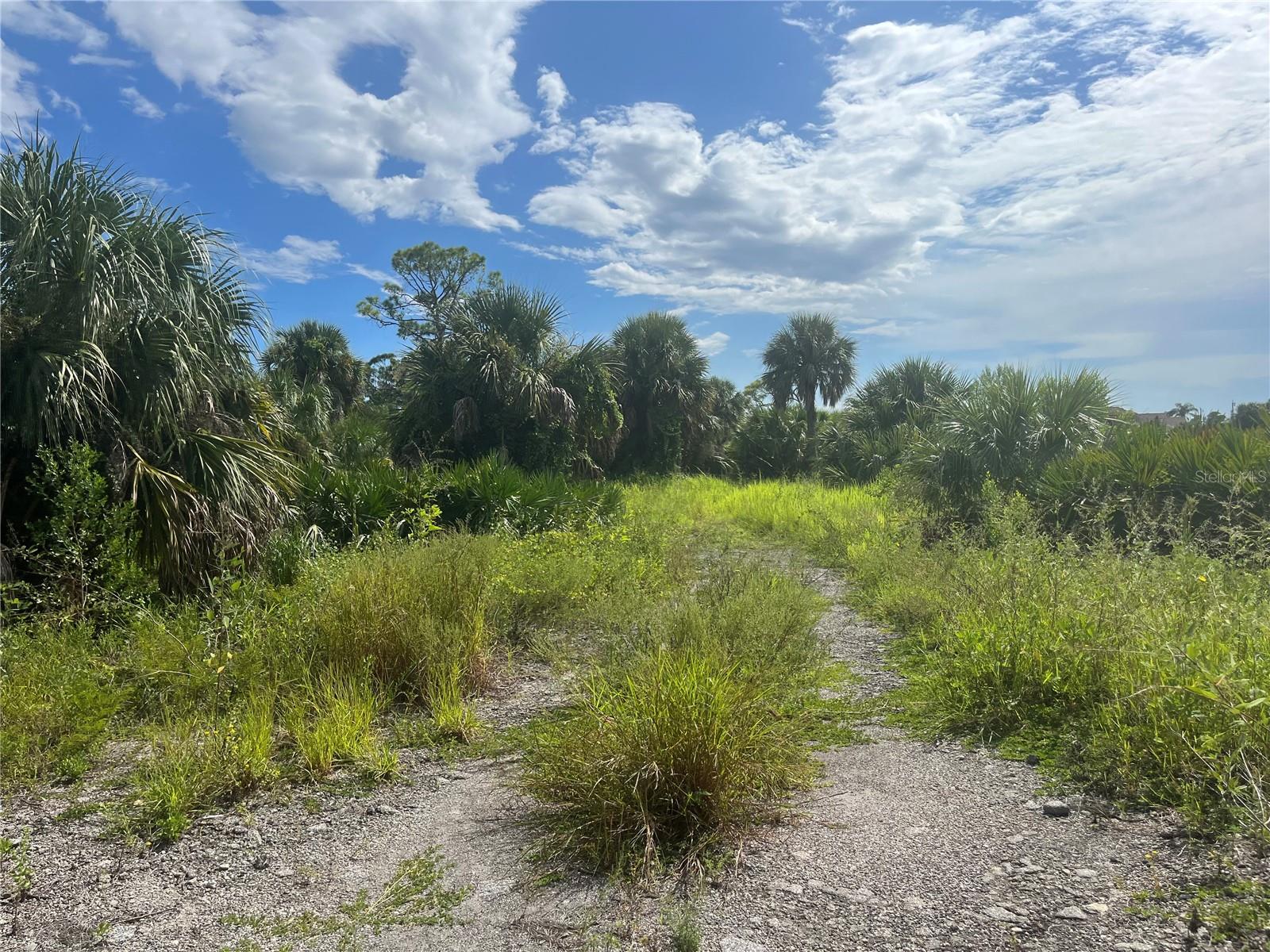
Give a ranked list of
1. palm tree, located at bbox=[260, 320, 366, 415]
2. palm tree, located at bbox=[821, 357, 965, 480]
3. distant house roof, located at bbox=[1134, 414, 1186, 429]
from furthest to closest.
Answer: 1. palm tree, located at bbox=[260, 320, 366, 415]
2. palm tree, located at bbox=[821, 357, 965, 480]
3. distant house roof, located at bbox=[1134, 414, 1186, 429]

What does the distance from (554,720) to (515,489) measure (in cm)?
659

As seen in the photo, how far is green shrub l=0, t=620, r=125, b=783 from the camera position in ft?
12.8

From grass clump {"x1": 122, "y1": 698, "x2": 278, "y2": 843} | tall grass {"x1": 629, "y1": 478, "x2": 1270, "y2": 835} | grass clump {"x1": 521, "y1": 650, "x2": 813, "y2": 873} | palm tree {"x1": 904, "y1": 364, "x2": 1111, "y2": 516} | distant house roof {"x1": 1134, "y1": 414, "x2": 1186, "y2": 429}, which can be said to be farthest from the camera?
palm tree {"x1": 904, "y1": 364, "x2": 1111, "y2": 516}

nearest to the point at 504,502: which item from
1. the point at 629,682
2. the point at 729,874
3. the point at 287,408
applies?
the point at 287,408

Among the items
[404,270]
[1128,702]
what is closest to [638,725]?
[1128,702]

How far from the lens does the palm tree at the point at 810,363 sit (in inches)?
1241

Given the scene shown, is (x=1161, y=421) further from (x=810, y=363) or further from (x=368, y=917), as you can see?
(x=810, y=363)

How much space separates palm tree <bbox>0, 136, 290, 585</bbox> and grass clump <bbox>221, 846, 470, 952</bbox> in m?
4.11

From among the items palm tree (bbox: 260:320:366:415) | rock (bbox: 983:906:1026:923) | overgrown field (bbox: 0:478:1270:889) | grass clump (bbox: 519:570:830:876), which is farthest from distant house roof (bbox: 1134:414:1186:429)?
palm tree (bbox: 260:320:366:415)

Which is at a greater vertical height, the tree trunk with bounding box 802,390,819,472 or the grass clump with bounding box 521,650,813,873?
the tree trunk with bounding box 802,390,819,472

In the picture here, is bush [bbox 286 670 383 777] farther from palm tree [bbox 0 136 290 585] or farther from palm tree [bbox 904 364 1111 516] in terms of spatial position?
palm tree [bbox 904 364 1111 516]

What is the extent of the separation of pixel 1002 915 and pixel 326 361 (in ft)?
107

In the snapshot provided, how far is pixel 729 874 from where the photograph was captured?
2.72m

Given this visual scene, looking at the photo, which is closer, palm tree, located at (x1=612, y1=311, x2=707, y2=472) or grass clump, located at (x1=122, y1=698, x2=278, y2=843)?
grass clump, located at (x1=122, y1=698, x2=278, y2=843)
